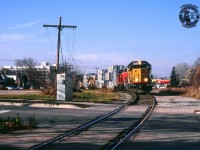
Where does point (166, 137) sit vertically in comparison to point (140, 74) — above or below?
below

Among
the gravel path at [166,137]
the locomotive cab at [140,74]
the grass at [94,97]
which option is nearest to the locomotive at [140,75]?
the locomotive cab at [140,74]

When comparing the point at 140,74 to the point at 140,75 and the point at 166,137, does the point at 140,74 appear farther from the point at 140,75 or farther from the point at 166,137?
the point at 166,137

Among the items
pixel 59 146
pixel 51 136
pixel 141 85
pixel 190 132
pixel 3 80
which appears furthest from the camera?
pixel 3 80

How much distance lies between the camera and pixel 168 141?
38.7 feet

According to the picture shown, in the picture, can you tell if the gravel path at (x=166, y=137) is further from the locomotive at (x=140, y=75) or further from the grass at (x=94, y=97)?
the locomotive at (x=140, y=75)

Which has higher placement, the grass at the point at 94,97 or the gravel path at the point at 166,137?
the grass at the point at 94,97

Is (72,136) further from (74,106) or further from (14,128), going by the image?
(74,106)

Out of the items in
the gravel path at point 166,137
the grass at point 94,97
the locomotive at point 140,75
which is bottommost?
the gravel path at point 166,137

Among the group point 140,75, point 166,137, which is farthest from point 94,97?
point 166,137

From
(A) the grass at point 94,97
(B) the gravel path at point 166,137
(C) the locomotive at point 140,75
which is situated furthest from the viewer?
(C) the locomotive at point 140,75

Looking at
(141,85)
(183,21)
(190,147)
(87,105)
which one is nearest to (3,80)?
(141,85)

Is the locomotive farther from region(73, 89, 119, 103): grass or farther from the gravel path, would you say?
the gravel path

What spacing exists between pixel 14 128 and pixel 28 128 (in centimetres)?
49

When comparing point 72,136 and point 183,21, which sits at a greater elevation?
point 183,21
